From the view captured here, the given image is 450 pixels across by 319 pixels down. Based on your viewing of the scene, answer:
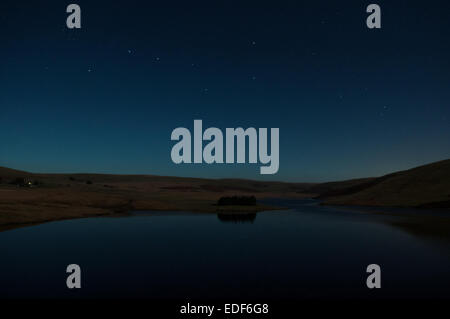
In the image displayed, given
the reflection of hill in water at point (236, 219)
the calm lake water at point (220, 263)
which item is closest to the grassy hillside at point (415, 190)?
the reflection of hill in water at point (236, 219)

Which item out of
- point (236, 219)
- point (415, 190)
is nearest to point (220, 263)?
point (236, 219)

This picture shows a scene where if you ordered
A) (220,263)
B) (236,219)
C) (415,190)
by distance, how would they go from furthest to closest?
(415,190) < (236,219) < (220,263)

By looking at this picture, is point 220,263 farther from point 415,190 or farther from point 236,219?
point 415,190

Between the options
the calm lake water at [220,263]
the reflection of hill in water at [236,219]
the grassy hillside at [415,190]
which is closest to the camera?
the calm lake water at [220,263]

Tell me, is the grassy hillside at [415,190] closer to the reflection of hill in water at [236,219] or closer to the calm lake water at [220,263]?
the reflection of hill in water at [236,219]

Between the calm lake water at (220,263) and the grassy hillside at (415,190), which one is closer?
the calm lake water at (220,263)

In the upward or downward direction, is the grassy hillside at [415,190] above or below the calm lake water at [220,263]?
above

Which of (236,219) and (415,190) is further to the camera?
(415,190)

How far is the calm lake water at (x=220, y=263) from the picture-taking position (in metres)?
15.4

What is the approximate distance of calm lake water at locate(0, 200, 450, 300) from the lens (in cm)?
1542

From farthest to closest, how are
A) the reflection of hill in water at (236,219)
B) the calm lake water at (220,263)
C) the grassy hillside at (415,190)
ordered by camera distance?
the grassy hillside at (415,190) < the reflection of hill in water at (236,219) < the calm lake water at (220,263)

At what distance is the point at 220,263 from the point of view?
20.7m
